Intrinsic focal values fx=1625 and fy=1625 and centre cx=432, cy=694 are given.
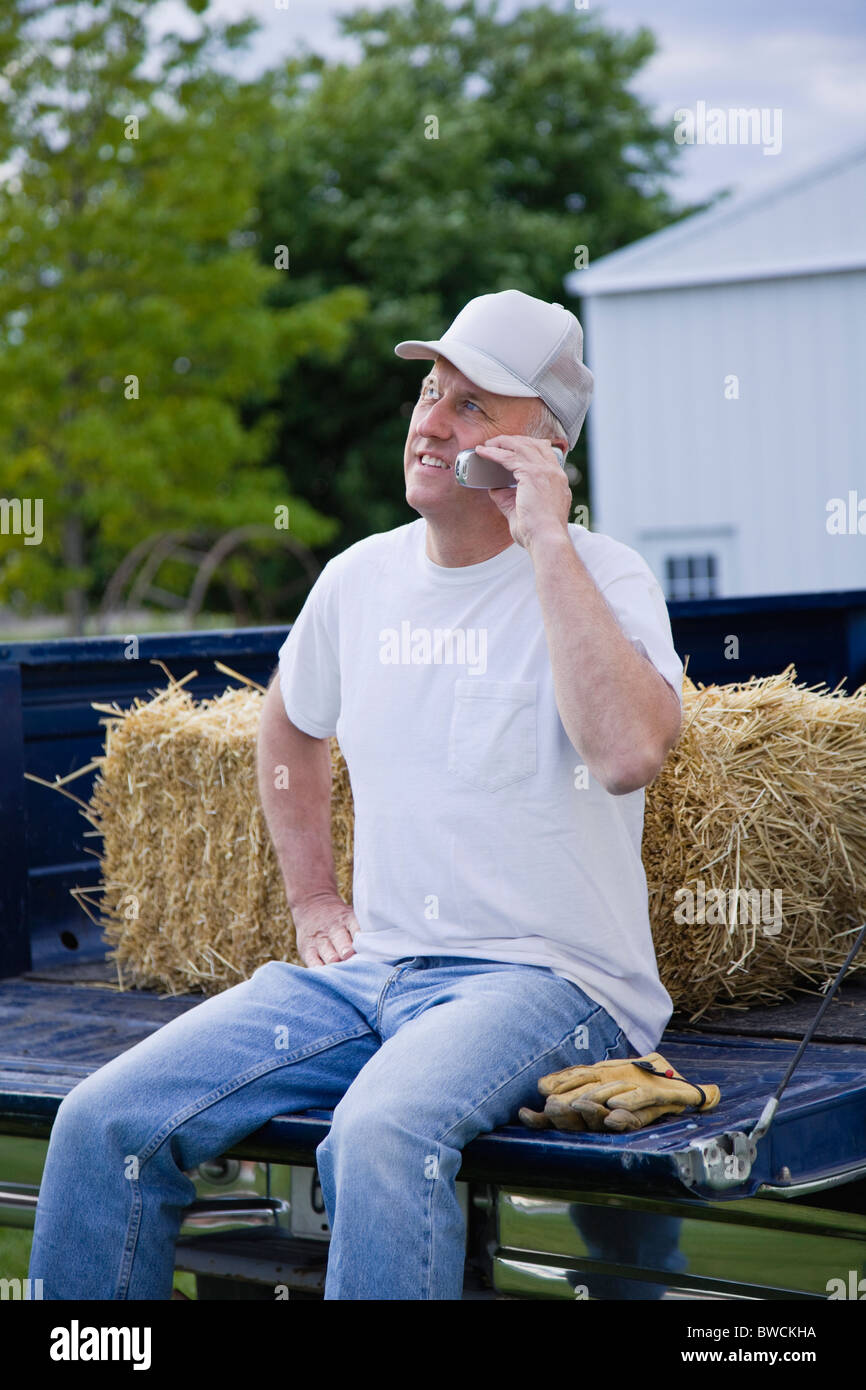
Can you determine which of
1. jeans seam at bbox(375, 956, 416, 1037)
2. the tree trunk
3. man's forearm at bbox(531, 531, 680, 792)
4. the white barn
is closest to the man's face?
man's forearm at bbox(531, 531, 680, 792)

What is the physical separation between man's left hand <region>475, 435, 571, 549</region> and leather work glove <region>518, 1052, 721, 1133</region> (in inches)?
30.0

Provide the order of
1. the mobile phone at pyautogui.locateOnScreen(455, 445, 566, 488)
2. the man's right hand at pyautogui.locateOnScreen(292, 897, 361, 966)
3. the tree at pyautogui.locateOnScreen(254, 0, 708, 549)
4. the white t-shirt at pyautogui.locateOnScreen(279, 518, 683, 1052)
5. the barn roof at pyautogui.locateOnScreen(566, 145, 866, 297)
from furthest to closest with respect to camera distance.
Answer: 1. the tree at pyautogui.locateOnScreen(254, 0, 708, 549)
2. the barn roof at pyautogui.locateOnScreen(566, 145, 866, 297)
3. the man's right hand at pyautogui.locateOnScreen(292, 897, 361, 966)
4. the mobile phone at pyautogui.locateOnScreen(455, 445, 566, 488)
5. the white t-shirt at pyautogui.locateOnScreen(279, 518, 683, 1052)

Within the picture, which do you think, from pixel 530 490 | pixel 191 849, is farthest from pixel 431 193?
pixel 530 490

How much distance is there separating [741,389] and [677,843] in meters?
11.2

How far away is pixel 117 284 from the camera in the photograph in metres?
16.6

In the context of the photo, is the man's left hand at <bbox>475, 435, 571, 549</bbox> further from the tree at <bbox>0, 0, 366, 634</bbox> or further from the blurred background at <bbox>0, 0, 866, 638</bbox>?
the tree at <bbox>0, 0, 366, 634</bbox>

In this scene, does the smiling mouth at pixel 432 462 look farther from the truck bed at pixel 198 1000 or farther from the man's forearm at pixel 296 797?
the truck bed at pixel 198 1000

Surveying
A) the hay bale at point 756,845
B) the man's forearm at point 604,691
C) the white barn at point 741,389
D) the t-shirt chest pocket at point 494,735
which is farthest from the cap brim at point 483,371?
the white barn at point 741,389

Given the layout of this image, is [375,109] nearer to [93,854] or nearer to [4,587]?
[4,587]

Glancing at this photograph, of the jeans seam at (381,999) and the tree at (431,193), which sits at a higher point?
the tree at (431,193)

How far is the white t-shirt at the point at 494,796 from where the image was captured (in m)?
2.36

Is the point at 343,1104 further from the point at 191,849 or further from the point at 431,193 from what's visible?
the point at 431,193

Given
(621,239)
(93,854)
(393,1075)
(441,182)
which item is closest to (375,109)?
(441,182)

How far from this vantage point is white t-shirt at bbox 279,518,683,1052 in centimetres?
236
